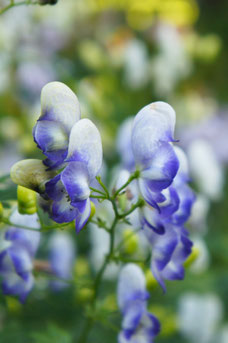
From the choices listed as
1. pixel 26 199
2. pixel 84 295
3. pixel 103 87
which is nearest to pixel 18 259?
pixel 26 199

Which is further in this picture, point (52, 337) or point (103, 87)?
point (103, 87)

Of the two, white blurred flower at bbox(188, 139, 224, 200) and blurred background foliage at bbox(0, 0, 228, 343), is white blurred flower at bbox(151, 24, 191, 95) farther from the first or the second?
white blurred flower at bbox(188, 139, 224, 200)

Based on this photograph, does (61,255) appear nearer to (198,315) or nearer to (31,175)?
(198,315)

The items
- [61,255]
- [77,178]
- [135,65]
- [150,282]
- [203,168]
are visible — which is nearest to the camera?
[77,178]

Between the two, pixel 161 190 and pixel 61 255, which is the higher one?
pixel 161 190

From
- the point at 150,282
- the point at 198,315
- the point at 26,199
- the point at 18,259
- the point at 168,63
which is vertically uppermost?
the point at 26,199

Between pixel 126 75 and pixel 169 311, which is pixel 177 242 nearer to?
pixel 169 311

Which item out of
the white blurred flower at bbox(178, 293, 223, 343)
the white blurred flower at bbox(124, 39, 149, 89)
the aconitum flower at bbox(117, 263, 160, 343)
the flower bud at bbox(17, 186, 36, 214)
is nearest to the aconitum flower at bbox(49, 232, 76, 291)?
the white blurred flower at bbox(178, 293, 223, 343)
